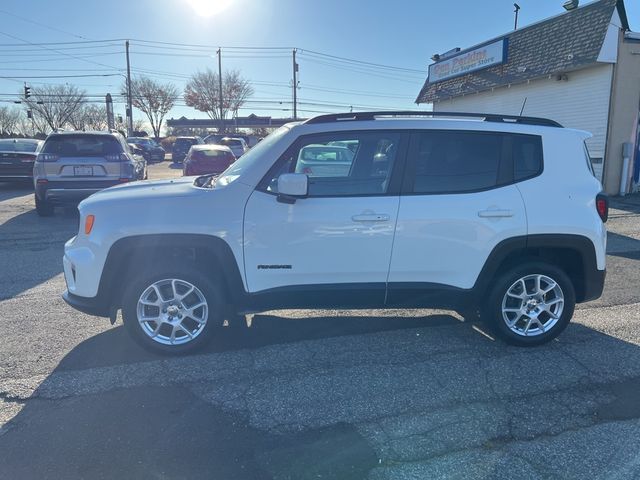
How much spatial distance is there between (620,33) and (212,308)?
46.9 feet

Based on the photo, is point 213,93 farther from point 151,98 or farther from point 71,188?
point 71,188

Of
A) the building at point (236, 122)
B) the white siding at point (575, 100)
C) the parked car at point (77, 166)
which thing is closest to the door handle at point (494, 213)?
the parked car at point (77, 166)

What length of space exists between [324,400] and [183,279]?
4.81 ft

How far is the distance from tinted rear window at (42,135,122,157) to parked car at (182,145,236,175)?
17.0 feet

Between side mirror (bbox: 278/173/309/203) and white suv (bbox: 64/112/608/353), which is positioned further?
white suv (bbox: 64/112/608/353)

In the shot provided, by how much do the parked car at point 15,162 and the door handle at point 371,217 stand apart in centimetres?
1348

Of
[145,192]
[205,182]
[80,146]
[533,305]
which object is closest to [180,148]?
[80,146]

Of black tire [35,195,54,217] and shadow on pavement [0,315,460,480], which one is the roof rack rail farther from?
black tire [35,195,54,217]

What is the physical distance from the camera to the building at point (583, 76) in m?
13.0

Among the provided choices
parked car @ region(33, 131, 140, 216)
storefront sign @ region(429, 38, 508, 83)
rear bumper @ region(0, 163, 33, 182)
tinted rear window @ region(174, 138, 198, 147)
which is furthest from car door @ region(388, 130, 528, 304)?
tinted rear window @ region(174, 138, 198, 147)

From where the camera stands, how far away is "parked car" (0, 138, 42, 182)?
1377cm

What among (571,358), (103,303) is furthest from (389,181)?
(103,303)

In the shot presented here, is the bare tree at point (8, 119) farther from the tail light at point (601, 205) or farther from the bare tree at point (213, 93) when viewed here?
the tail light at point (601, 205)

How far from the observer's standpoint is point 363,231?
3795 millimetres
